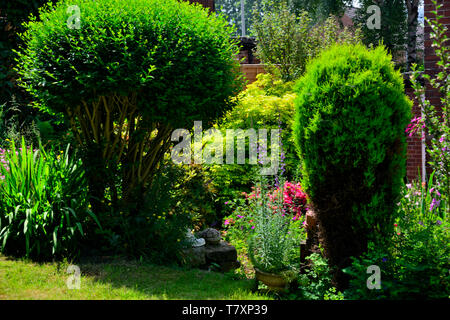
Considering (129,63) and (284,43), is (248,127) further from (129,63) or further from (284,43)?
(284,43)

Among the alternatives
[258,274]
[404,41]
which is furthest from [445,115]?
[404,41]

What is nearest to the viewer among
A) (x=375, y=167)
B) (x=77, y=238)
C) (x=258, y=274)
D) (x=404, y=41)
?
(x=375, y=167)

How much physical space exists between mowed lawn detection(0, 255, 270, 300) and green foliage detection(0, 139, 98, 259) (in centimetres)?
21

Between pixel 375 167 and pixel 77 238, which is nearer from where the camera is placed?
pixel 375 167

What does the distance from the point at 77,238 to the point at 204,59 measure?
94.7 inches

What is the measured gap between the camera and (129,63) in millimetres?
4055

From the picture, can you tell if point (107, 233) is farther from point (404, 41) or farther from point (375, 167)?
point (404, 41)

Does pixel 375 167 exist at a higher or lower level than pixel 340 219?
higher

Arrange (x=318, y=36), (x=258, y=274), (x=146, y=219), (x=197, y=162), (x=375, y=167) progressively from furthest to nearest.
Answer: (x=318, y=36)
(x=197, y=162)
(x=146, y=219)
(x=258, y=274)
(x=375, y=167)

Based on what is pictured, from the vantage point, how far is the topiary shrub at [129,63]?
4129mm

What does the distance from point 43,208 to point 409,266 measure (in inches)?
140

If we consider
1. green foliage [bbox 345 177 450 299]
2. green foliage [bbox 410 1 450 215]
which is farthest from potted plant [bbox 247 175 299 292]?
green foliage [bbox 410 1 450 215]

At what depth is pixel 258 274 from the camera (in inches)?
152

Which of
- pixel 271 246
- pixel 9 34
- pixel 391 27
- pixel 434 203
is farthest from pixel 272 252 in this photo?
pixel 391 27
